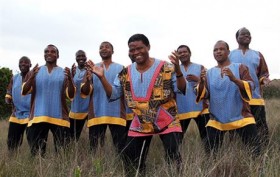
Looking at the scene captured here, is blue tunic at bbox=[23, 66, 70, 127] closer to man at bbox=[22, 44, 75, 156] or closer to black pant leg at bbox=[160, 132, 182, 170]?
man at bbox=[22, 44, 75, 156]

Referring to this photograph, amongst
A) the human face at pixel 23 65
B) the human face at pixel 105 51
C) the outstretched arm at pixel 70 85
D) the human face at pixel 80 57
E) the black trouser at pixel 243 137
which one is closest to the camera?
the black trouser at pixel 243 137

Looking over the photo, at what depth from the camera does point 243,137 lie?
5383 millimetres

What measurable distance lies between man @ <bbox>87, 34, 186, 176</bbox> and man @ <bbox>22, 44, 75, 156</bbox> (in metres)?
1.41

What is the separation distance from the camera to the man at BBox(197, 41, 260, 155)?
530 centimetres

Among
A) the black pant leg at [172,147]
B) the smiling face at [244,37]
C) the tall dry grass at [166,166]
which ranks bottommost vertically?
the tall dry grass at [166,166]

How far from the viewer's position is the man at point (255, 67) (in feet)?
21.4

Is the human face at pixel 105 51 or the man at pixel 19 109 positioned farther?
the man at pixel 19 109

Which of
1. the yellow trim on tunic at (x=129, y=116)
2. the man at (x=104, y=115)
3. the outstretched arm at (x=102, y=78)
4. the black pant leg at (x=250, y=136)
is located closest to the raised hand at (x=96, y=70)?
the outstretched arm at (x=102, y=78)


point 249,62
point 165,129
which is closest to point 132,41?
point 165,129

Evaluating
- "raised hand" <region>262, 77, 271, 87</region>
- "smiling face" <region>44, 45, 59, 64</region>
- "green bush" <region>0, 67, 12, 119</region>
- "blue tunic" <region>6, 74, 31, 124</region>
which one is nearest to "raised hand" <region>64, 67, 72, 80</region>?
"smiling face" <region>44, 45, 59, 64</region>

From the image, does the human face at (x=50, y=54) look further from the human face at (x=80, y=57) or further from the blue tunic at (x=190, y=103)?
the blue tunic at (x=190, y=103)

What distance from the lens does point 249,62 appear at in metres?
6.73

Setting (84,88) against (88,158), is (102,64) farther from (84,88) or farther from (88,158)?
(88,158)

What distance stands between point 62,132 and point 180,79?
226cm
